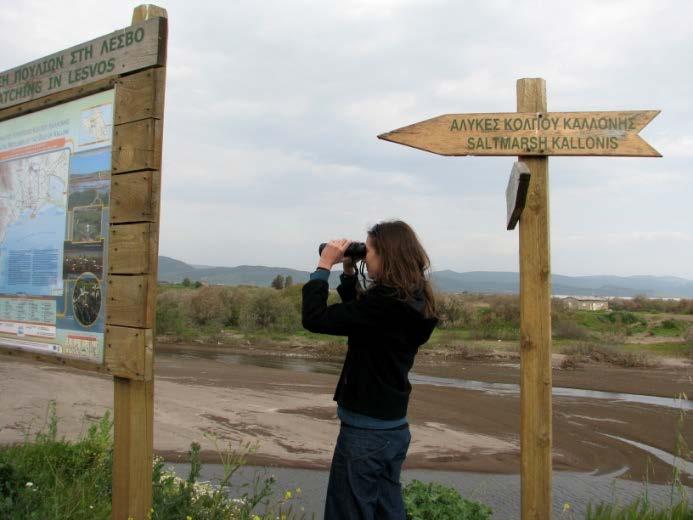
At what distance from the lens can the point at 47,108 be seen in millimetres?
→ 4367

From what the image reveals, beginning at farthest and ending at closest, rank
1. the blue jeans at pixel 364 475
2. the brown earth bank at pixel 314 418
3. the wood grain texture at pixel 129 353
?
the brown earth bank at pixel 314 418 → the wood grain texture at pixel 129 353 → the blue jeans at pixel 364 475

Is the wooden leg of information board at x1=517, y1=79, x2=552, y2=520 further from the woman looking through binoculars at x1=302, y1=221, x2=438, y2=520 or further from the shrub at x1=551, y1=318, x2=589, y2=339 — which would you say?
the shrub at x1=551, y1=318, x2=589, y2=339

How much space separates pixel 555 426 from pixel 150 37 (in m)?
10.2

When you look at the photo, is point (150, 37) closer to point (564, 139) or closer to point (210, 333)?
point (564, 139)

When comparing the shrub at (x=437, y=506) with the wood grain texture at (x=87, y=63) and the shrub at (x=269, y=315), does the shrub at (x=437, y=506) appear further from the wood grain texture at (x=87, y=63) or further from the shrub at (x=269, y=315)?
the shrub at (x=269, y=315)

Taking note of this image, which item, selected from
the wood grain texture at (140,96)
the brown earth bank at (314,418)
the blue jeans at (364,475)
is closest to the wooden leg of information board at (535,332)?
the blue jeans at (364,475)

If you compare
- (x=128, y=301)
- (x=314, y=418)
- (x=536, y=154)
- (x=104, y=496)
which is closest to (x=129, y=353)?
(x=128, y=301)

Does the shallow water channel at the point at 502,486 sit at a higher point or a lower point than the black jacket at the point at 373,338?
lower

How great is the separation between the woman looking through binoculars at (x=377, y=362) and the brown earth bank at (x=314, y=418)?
3.22 meters

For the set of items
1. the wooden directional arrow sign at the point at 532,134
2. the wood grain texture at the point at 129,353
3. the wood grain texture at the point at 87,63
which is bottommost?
the wood grain texture at the point at 129,353

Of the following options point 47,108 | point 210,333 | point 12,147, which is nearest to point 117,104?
point 47,108

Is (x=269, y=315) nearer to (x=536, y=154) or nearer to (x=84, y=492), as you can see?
(x=84, y=492)

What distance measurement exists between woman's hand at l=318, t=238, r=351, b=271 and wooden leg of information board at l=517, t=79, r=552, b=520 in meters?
1.22

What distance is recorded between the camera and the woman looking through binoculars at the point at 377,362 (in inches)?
131
